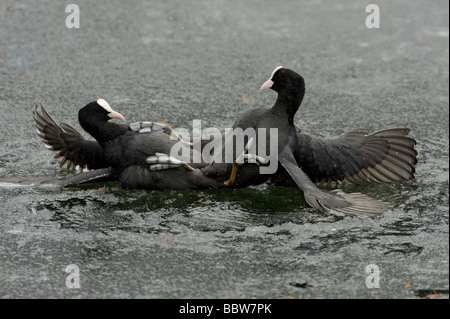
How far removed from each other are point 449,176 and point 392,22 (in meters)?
2.88

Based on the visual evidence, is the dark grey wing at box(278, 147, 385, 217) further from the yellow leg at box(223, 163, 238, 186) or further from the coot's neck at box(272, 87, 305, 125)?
the coot's neck at box(272, 87, 305, 125)

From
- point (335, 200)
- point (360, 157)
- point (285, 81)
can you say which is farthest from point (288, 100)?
point (335, 200)

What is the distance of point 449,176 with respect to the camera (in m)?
4.80

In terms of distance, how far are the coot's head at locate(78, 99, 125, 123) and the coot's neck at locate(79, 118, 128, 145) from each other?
0.02 metres

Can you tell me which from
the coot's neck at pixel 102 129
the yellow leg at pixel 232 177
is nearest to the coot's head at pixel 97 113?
the coot's neck at pixel 102 129

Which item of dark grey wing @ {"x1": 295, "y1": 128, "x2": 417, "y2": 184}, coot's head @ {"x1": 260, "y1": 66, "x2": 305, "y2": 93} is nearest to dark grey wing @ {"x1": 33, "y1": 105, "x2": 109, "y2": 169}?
coot's head @ {"x1": 260, "y1": 66, "x2": 305, "y2": 93}

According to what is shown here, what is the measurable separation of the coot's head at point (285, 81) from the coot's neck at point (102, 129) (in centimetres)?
102

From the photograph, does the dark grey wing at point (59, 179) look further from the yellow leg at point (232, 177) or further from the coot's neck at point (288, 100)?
the coot's neck at point (288, 100)

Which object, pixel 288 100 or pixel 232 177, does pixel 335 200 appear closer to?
pixel 232 177

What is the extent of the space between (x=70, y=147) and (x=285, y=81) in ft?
5.07

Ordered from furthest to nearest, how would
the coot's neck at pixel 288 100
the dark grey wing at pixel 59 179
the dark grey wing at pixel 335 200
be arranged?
the coot's neck at pixel 288 100
the dark grey wing at pixel 59 179
the dark grey wing at pixel 335 200

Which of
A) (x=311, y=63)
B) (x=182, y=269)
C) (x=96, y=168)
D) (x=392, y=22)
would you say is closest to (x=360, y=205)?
(x=182, y=269)

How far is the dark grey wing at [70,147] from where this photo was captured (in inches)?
193

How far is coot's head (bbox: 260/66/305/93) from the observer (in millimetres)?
4820
